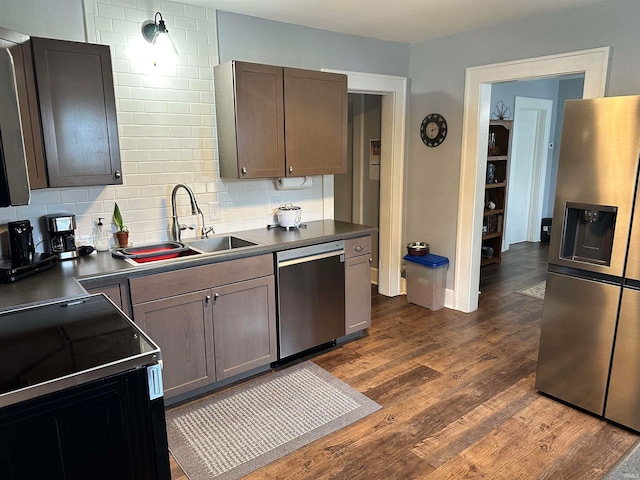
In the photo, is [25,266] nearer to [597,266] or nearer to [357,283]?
[357,283]

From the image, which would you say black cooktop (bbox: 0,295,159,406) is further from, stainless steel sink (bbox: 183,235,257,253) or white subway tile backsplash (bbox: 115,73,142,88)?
white subway tile backsplash (bbox: 115,73,142,88)

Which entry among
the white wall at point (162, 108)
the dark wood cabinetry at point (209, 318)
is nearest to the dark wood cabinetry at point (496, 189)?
the white wall at point (162, 108)

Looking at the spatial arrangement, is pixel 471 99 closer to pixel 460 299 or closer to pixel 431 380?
pixel 460 299

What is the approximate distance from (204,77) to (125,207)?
1058mm

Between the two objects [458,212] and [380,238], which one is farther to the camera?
[380,238]

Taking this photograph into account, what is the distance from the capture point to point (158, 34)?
284cm

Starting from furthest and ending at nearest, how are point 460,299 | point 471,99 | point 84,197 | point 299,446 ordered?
point 460,299
point 471,99
point 84,197
point 299,446

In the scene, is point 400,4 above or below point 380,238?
above

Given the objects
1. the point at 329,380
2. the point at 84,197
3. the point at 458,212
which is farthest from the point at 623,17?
the point at 84,197

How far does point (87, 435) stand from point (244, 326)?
5.12 feet

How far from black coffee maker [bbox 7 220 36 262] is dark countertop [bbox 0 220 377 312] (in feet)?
0.57

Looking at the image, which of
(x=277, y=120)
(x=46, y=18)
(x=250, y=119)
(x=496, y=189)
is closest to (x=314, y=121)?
(x=277, y=120)

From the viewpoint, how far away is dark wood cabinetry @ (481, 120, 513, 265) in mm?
5773

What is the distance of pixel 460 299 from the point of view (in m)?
4.26
